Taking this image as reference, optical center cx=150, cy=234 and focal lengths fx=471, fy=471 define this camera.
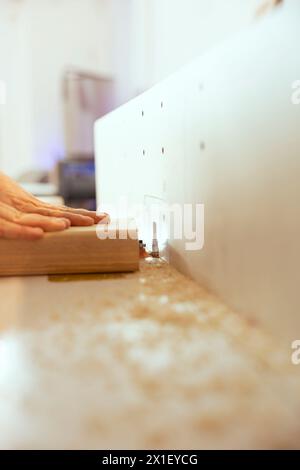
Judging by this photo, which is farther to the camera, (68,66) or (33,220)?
(68,66)

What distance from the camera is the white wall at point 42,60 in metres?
4.12

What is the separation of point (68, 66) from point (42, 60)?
0.85ft

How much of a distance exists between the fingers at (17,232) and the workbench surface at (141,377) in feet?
0.43

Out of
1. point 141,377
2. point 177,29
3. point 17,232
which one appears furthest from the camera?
point 177,29

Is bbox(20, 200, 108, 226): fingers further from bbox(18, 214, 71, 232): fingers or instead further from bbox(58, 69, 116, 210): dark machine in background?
bbox(58, 69, 116, 210): dark machine in background

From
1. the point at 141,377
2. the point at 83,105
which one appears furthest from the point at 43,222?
the point at 83,105

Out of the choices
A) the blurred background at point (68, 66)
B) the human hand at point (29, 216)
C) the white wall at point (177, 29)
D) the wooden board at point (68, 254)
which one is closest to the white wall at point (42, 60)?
the blurred background at point (68, 66)

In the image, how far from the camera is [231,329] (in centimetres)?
47

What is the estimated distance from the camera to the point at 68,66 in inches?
166

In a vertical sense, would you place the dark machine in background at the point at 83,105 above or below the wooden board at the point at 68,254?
above

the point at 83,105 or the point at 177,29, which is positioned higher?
the point at 177,29

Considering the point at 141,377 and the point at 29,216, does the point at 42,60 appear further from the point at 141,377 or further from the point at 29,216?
the point at 141,377

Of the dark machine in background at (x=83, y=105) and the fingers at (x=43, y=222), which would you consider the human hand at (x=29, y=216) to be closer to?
the fingers at (x=43, y=222)
